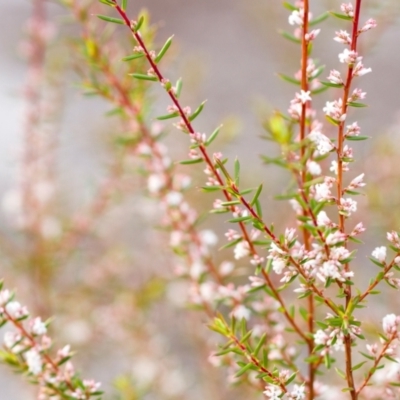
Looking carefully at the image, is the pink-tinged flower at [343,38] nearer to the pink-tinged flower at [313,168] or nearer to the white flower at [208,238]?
the pink-tinged flower at [313,168]

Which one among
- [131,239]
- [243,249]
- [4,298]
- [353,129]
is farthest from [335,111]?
[131,239]

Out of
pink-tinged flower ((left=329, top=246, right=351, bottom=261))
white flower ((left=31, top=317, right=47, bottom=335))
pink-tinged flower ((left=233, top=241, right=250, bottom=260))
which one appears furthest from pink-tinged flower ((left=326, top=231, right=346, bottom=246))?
white flower ((left=31, top=317, right=47, bottom=335))

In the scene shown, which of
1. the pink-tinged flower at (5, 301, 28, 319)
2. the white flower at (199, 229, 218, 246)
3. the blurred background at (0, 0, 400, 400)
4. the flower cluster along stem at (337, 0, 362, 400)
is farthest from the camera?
the blurred background at (0, 0, 400, 400)

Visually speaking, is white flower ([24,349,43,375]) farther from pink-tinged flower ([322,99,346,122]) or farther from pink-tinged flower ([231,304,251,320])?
pink-tinged flower ([322,99,346,122])

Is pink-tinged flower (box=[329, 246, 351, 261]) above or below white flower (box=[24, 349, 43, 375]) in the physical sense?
above

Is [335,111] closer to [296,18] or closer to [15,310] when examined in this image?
[296,18]

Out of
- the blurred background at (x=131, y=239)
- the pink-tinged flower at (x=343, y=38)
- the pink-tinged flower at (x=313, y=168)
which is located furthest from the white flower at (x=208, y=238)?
the pink-tinged flower at (x=343, y=38)

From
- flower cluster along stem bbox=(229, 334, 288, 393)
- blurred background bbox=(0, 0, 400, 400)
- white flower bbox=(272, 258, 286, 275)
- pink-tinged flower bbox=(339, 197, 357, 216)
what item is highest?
blurred background bbox=(0, 0, 400, 400)

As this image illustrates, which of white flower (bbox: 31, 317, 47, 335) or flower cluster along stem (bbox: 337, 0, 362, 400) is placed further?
white flower (bbox: 31, 317, 47, 335)

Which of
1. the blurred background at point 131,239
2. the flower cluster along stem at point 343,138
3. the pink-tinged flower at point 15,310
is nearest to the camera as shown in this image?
the flower cluster along stem at point 343,138
